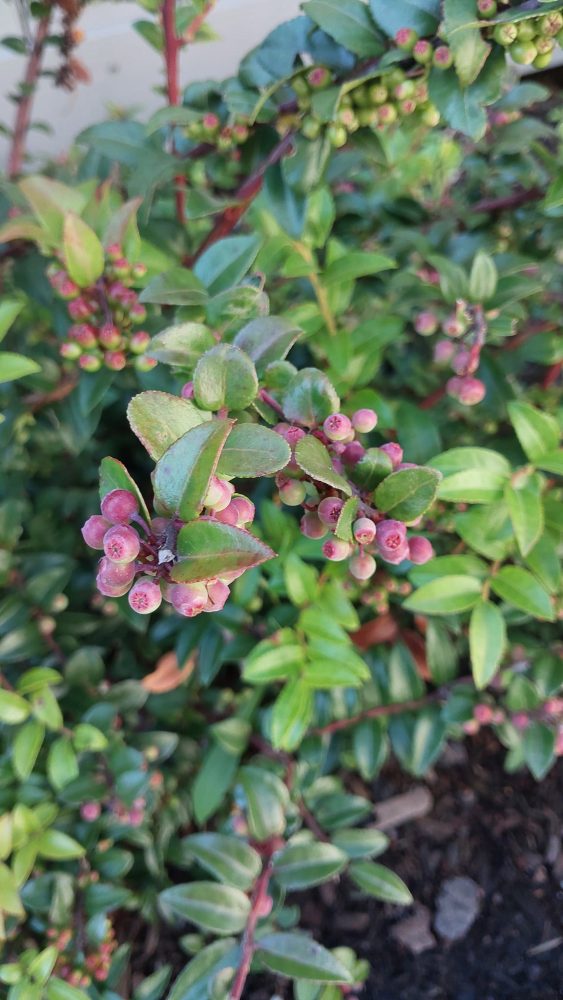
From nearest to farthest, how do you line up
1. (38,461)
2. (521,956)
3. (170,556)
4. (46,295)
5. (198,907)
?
(170,556)
(198,907)
(46,295)
(521,956)
(38,461)

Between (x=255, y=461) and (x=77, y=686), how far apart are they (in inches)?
28.6

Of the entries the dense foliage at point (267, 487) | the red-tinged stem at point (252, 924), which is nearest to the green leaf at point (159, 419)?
the dense foliage at point (267, 487)

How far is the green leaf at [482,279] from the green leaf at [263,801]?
69 cm

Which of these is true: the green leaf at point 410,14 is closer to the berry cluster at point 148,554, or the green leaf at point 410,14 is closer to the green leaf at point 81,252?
the green leaf at point 81,252

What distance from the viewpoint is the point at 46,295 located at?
1096mm

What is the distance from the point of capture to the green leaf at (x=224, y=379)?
0.58 m

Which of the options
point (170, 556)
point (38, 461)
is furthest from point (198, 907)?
point (38, 461)

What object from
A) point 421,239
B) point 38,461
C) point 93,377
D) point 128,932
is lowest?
point 128,932

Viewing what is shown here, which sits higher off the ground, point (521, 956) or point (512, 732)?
point (512, 732)

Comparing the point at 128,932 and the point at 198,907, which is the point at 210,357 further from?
the point at 128,932

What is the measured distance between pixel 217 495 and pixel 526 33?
559 mm

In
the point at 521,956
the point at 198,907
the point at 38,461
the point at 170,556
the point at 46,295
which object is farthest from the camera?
the point at 38,461

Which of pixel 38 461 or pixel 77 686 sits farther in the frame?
pixel 38 461

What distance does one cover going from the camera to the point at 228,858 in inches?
37.9
